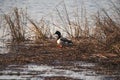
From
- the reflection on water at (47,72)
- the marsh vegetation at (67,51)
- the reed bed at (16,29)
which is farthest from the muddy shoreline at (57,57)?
the reed bed at (16,29)

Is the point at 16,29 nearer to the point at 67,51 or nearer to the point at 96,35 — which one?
the point at 67,51

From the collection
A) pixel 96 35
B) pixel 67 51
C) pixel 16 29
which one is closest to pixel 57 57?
pixel 67 51

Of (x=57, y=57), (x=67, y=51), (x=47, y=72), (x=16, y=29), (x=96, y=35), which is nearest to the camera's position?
(x=47, y=72)

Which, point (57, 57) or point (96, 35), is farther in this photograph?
point (96, 35)

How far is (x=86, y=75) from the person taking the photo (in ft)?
31.8

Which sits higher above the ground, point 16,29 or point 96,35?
point 16,29

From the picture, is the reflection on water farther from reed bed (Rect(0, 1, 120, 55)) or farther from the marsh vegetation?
reed bed (Rect(0, 1, 120, 55))

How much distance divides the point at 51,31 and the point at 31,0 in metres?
16.4

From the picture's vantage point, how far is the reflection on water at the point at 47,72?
9.53m

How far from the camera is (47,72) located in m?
9.98

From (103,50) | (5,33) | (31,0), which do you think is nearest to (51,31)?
(5,33)

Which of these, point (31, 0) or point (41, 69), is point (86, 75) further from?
point (31, 0)

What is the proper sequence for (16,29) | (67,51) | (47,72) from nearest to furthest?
(47,72), (67,51), (16,29)

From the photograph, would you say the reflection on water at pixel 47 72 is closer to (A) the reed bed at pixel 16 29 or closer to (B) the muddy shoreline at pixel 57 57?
(B) the muddy shoreline at pixel 57 57
